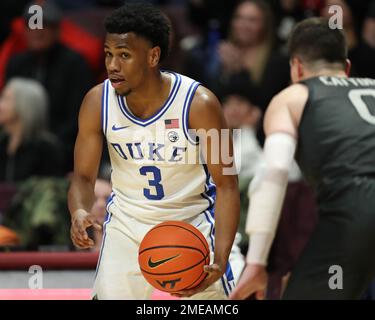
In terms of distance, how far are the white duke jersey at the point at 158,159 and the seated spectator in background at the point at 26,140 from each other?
9.55 ft

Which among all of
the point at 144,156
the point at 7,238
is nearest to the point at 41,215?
the point at 7,238

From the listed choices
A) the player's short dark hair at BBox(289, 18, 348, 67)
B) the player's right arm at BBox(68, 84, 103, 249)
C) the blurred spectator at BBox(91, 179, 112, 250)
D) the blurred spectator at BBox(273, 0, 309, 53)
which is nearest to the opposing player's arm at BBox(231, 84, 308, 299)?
the player's short dark hair at BBox(289, 18, 348, 67)

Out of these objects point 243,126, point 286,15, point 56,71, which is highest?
point 286,15

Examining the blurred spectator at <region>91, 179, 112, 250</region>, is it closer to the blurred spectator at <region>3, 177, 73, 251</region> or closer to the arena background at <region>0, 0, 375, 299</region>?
the arena background at <region>0, 0, 375, 299</region>

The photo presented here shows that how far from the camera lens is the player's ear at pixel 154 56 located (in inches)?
186

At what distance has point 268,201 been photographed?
15.5ft

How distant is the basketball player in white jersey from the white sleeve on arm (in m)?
0.12

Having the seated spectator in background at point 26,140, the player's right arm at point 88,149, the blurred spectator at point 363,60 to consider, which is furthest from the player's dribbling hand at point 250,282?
Answer: the blurred spectator at point 363,60

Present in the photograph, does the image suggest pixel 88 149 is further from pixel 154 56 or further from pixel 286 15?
pixel 286 15

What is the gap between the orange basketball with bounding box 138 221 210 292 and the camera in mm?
4496

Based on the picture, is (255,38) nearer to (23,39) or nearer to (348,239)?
(23,39)

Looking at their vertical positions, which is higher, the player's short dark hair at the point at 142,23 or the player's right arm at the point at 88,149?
the player's short dark hair at the point at 142,23

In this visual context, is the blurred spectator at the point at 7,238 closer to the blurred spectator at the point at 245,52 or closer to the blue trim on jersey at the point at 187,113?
the blurred spectator at the point at 245,52

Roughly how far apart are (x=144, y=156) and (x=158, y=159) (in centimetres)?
6
